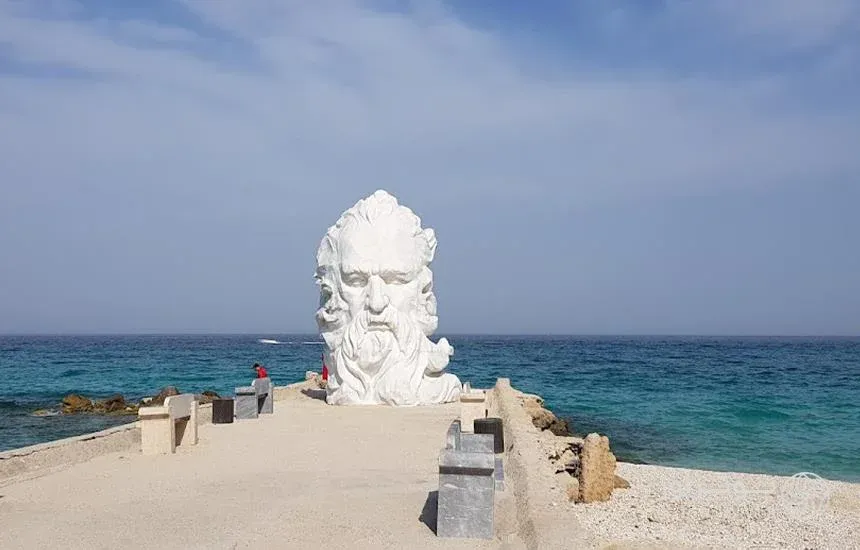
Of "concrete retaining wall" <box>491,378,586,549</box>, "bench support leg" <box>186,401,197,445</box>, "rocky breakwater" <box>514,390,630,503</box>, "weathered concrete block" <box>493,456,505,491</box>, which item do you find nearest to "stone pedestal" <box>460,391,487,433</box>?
"concrete retaining wall" <box>491,378,586,549</box>

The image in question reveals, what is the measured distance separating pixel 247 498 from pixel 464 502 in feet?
8.47

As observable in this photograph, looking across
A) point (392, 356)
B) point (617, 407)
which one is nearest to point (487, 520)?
point (392, 356)

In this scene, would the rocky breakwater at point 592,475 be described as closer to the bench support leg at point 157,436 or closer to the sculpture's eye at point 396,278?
the bench support leg at point 157,436

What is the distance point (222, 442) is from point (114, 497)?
12.6 ft

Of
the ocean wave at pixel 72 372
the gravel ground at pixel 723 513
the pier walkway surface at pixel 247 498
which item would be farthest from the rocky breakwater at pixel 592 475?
the ocean wave at pixel 72 372

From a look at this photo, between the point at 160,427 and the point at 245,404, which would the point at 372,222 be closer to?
the point at 245,404

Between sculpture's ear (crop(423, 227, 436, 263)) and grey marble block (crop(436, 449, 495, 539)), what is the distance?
12.0 meters

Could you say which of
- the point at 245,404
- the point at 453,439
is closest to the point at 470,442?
the point at 453,439

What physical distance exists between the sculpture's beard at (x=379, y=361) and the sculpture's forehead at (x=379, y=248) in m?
0.96

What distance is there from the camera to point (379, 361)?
17531 mm

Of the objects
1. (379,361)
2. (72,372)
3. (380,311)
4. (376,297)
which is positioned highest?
(376,297)

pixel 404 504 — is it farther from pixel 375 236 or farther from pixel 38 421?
pixel 38 421

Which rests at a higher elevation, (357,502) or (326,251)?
(326,251)

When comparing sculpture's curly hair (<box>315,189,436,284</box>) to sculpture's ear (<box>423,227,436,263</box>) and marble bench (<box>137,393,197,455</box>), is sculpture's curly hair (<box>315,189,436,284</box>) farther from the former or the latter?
marble bench (<box>137,393,197,455</box>)
